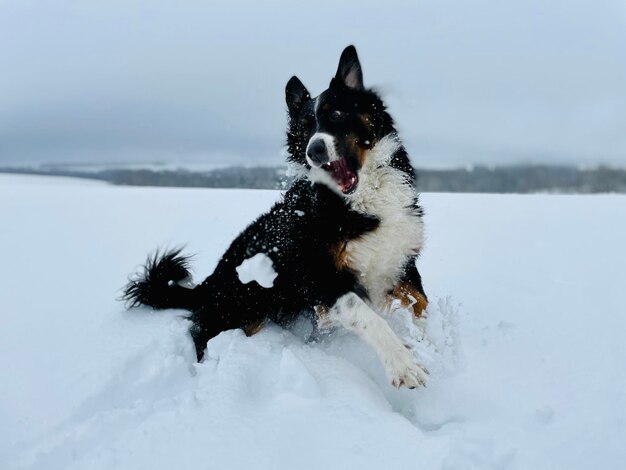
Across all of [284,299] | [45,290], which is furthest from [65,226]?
[284,299]

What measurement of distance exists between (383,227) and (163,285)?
2086mm

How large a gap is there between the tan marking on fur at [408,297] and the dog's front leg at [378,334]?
571 millimetres

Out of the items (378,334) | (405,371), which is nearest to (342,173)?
(378,334)

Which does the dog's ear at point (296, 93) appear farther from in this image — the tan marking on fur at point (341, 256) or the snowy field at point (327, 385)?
the snowy field at point (327, 385)

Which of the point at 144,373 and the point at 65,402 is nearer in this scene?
the point at 65,402

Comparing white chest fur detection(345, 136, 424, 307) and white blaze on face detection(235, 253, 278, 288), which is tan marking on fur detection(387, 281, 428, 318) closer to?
white chest fur detection(345, 136, 424, 307)

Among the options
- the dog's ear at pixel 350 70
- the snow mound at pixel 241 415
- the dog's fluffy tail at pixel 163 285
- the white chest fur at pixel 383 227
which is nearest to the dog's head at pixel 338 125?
the dog's ear at pixel 350 70

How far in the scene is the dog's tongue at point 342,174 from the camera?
11.6ft

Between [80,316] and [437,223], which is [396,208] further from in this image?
→ [437,223]

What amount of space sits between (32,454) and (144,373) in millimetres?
769

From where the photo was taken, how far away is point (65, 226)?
333 inches

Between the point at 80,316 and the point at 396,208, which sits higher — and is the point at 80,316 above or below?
below

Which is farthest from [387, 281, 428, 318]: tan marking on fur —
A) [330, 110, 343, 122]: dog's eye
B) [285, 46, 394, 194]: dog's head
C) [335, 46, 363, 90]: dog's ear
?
[335, 46, 363, 90]: dog's ear

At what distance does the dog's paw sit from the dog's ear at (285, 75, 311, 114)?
2373mm
